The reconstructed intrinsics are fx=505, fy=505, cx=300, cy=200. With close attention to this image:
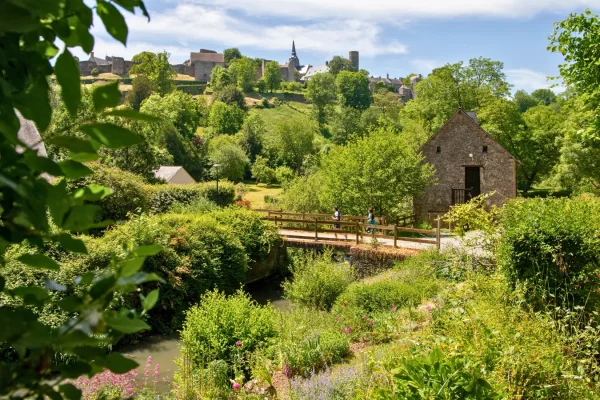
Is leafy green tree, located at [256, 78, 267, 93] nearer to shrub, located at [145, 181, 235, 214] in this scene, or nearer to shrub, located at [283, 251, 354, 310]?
shrub, located at [145, 181, 235, 214]

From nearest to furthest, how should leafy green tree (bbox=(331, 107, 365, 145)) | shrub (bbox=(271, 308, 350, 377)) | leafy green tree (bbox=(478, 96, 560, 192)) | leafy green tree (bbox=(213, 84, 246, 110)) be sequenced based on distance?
shrub (bbox=(271, 308, 350, 377))
leafy green tree (bbox=(478, 96, 560, 192))
leafy green tree (bbox=(331, 107, 365, 145))
leafy green tree (bbox=(213, 84, 246, 110))

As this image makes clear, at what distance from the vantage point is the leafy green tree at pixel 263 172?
5622 cm

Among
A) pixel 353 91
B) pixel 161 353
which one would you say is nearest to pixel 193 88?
pixel 353 91

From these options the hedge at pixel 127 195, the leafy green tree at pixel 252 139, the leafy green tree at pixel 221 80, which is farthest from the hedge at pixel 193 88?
A: the hedge at pixel 127 195

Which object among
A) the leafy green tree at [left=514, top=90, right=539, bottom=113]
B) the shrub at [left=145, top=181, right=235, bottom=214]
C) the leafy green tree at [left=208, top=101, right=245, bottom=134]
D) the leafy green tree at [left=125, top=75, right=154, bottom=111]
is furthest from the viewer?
the leafy green tree at [left=514, top=90, right=539, bottom=113]

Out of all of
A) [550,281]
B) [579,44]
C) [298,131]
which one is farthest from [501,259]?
[298,131]

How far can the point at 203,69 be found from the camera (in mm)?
119750

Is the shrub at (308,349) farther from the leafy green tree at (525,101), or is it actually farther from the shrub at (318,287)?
the leafy green tree at (525,101)

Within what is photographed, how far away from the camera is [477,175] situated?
88.5ft

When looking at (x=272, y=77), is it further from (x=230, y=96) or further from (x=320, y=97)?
(x=320, y=97)

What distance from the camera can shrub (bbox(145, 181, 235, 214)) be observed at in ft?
80.5

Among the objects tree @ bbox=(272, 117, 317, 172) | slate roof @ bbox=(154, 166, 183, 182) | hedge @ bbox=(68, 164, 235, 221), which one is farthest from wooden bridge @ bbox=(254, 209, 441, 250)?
tree @ bbox=(272, 117, 317, 172)

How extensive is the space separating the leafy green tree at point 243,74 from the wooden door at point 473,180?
84424 millimetres

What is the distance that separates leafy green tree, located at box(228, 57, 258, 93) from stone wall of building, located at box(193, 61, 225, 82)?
12894mm
